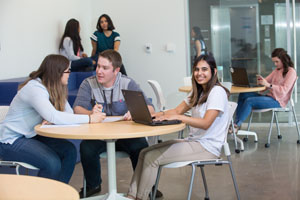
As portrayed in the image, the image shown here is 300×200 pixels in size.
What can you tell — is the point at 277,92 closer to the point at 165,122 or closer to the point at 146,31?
the point at 146,31

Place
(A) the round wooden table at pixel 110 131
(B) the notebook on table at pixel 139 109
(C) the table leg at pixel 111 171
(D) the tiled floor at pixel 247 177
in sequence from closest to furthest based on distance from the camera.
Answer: (A) the round wooden table at pixel 110 131 < (B) the notebook on table at pixel 139 109 < (C) the table leg at pixel 111 171 < (D) the tiled floor at pixel 247 177

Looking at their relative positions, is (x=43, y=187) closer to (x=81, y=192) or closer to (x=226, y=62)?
(x=81, y=192)

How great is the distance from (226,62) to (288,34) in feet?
3.68

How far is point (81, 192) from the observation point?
4.09 meters

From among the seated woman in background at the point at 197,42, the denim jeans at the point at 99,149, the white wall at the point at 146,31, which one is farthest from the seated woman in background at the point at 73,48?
the denim jeans at the point at 99,149

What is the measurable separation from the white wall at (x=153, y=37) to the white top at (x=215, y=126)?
509 centimetres

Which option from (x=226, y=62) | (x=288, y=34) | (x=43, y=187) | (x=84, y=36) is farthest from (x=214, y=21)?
(x=43, y=187)

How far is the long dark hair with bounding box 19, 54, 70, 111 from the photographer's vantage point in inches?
137

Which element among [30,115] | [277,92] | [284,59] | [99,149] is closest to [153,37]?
[284,59]

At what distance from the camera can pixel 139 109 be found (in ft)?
10.5

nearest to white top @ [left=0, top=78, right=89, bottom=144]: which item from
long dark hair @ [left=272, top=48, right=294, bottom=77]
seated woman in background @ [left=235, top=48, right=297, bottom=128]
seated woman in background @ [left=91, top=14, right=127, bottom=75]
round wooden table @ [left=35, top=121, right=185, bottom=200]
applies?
round wooden table @ [left=35, top=121, right=185, bottom=200]

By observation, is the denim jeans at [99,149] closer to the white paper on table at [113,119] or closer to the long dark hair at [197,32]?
the white paper on table at [113,119]

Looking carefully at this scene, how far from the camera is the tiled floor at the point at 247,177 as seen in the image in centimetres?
411

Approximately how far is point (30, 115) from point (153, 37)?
525 cm
